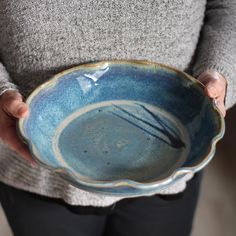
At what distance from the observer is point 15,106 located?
0.54 meters

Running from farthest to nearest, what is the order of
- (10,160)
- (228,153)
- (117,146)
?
(228,153) < (10,160) < (117,146)

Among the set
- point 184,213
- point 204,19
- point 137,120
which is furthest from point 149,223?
point 204,19

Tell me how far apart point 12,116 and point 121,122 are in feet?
0.51

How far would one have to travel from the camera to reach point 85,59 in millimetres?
599

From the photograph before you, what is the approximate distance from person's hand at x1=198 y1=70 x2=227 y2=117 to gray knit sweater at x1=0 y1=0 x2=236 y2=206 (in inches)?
0.5

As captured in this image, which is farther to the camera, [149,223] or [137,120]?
[149,223]

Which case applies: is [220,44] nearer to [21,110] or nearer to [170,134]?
[170,134]

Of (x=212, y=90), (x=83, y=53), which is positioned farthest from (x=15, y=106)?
(x=212, y=90)

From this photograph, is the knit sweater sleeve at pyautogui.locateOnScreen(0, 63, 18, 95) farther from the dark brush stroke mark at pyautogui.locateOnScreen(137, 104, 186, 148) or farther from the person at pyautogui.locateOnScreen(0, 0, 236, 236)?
the dark brush stroke mark at pyautogui.locateOnScreen(137, 104, 186, 148)

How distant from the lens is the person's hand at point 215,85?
0.58m

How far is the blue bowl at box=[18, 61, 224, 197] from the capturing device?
0.53m

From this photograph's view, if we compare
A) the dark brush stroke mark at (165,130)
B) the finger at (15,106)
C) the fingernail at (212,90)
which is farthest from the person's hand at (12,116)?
the fingernail at (212,90)

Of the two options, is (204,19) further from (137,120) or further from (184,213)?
(184,213)

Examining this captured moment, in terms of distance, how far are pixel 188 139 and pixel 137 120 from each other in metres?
0.08
